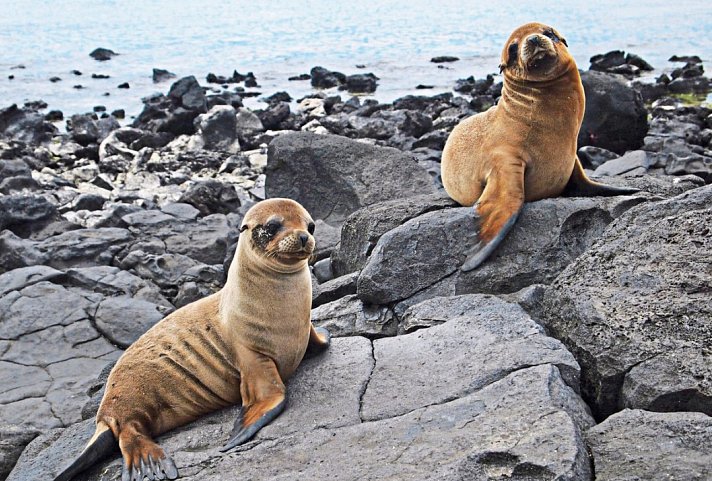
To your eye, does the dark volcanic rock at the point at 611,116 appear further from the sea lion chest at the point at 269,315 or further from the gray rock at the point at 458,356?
the sea lion chest at the point at 269,315

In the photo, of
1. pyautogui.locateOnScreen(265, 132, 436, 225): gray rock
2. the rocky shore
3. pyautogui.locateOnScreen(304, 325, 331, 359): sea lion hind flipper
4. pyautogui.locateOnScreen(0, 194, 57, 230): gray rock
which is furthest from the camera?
pyautogui.locateOnScreen(0, 194, 57, 230): gray rock

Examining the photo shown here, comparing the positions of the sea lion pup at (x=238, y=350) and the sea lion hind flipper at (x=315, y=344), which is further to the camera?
the sea lion hind flipper at (x=315, y=344)

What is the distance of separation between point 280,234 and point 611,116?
10.6 m

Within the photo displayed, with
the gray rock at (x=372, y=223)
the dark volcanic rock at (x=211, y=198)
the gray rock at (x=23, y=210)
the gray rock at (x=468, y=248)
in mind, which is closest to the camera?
the gray rock at (x=468, y=248)

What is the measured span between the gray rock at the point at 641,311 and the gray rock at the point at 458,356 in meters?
0.15

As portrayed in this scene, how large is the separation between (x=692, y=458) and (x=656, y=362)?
695 millimetres

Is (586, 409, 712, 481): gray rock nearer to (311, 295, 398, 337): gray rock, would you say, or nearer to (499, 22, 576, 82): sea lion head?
(311, 295, 398, 337): gray rock

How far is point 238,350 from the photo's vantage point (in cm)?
404

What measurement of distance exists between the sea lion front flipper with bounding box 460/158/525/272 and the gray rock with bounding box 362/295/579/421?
27.2 inches

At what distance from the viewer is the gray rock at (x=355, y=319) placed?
4.91m

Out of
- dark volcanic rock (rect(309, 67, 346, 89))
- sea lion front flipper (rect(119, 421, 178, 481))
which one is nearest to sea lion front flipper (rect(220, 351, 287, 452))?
sea lion front flipper (rect(119, 421, 178, 481))

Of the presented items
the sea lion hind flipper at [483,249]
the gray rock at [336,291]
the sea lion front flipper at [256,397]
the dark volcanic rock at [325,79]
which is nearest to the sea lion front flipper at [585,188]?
the sea lion hind flipper at [483,249]

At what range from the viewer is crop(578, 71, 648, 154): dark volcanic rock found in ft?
43.6

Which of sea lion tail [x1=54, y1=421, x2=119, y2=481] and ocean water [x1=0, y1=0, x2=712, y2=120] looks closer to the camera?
sea lion tail [x1=54, y1=421, x2=119, y2=481]
